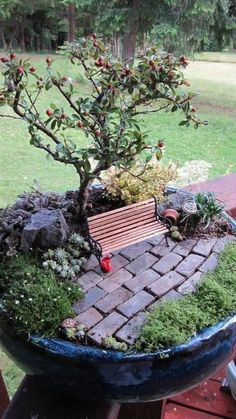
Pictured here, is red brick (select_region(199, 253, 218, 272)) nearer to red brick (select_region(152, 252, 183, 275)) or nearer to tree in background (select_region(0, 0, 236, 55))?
red brick (select_region(152, 252, 183, 275))

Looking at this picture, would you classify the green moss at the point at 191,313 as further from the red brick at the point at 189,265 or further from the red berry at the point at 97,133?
the red berry at the point at 97,133

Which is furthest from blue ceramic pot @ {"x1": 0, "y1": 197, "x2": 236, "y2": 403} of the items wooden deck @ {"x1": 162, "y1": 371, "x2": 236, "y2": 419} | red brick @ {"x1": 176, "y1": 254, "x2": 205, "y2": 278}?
wooden deck @ {"x1": 162, "y1": 371, "x2": 236, "y2": 419}

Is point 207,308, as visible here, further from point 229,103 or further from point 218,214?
point 229,103

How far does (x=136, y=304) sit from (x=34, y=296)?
0.12 metres

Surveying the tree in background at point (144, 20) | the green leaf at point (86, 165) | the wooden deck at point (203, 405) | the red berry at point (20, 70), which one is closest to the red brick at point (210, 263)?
the green leaf at point (86, 165)

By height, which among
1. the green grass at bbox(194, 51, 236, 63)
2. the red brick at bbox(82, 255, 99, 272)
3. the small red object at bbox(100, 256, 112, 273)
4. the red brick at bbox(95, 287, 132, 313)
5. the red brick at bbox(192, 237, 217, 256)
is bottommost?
the green grass at bbox(194, 51, 236, 63)

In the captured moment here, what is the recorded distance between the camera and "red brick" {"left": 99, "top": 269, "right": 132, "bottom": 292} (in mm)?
586

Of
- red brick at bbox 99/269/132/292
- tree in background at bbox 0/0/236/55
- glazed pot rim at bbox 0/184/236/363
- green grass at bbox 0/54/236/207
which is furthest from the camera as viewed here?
tree in background at bbox 0/0/236/55

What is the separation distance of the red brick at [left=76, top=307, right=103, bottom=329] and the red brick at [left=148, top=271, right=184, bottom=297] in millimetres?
81

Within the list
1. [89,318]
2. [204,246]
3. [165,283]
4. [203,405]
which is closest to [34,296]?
[89,318]

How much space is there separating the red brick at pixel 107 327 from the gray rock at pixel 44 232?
137 millimetres

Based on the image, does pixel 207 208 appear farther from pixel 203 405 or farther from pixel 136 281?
pixel 203 405

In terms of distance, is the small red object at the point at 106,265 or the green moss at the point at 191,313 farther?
the small red object at the point at 106,265

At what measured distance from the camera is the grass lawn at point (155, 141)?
1.51 m
